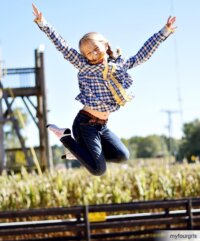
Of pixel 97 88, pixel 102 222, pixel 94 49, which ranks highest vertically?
pixel 94 49

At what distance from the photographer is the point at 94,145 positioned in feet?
14.8

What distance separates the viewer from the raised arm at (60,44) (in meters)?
4.24

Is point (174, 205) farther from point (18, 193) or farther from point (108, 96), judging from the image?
point (108, 96)

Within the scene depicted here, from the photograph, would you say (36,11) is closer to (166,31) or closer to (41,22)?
(41,22)

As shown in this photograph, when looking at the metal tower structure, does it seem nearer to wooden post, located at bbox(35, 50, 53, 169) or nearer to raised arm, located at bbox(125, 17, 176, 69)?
wooden post, located at bbox(35, 50, 53, 169)

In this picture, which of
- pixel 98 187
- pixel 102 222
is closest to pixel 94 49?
pixel 102 222

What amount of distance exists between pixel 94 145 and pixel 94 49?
2.37 ft

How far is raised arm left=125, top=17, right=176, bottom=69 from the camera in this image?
4396 mm

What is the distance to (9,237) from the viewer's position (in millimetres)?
11945

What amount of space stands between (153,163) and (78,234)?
3843 millimetres

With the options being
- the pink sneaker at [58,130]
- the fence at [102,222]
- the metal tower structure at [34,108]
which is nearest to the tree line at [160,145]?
the metal tower structure at [34,108]

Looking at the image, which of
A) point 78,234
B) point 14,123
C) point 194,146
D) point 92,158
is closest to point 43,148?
point 14,123

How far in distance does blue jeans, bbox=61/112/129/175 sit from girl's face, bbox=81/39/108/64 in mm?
491

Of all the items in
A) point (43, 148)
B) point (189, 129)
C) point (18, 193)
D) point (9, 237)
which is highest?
point (189, 129)
